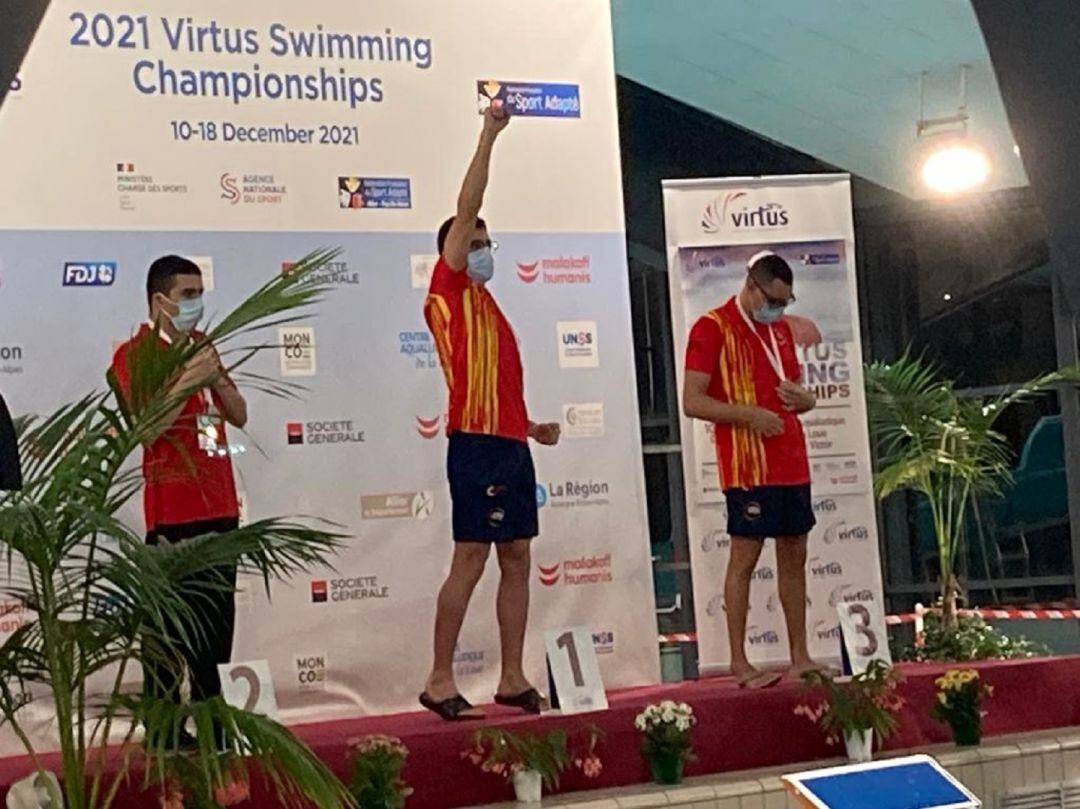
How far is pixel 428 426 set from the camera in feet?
21.5

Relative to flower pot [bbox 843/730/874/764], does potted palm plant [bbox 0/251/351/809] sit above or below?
above

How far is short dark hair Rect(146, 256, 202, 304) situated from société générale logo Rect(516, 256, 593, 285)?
4.78 ft

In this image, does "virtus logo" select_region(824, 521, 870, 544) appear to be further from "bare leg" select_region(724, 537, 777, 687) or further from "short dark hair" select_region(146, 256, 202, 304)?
"short dark hair" select_region(146, 256, 202, 304)

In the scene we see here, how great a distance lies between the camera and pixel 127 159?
19.9 ft

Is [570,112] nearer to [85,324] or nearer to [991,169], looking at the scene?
[85,324]

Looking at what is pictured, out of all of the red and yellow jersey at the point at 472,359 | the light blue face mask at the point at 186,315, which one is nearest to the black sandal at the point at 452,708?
the red and yellow jersey at the point at 472,359

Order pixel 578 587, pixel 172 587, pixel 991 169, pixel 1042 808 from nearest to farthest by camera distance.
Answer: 1. pixel 172 587
2. pixel 1042 808
3. pixel 578 587
4. pixel 991 169

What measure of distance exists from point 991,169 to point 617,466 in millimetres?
3285

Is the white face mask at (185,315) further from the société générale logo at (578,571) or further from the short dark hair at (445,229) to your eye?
the société générale logo at (578,571)

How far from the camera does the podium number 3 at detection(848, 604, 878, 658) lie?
6492mm

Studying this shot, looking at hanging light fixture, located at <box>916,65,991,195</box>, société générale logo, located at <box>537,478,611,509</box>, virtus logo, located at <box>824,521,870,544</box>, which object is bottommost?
virtus logo, located at <box>824,521,870,544</box>

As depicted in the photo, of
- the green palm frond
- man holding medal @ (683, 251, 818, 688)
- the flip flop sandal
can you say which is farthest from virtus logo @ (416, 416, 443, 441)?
the green palm frond

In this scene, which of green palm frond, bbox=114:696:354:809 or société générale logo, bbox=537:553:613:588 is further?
société générale logo, bbox=537:553:613:588

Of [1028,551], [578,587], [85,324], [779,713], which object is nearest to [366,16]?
[85,324]
